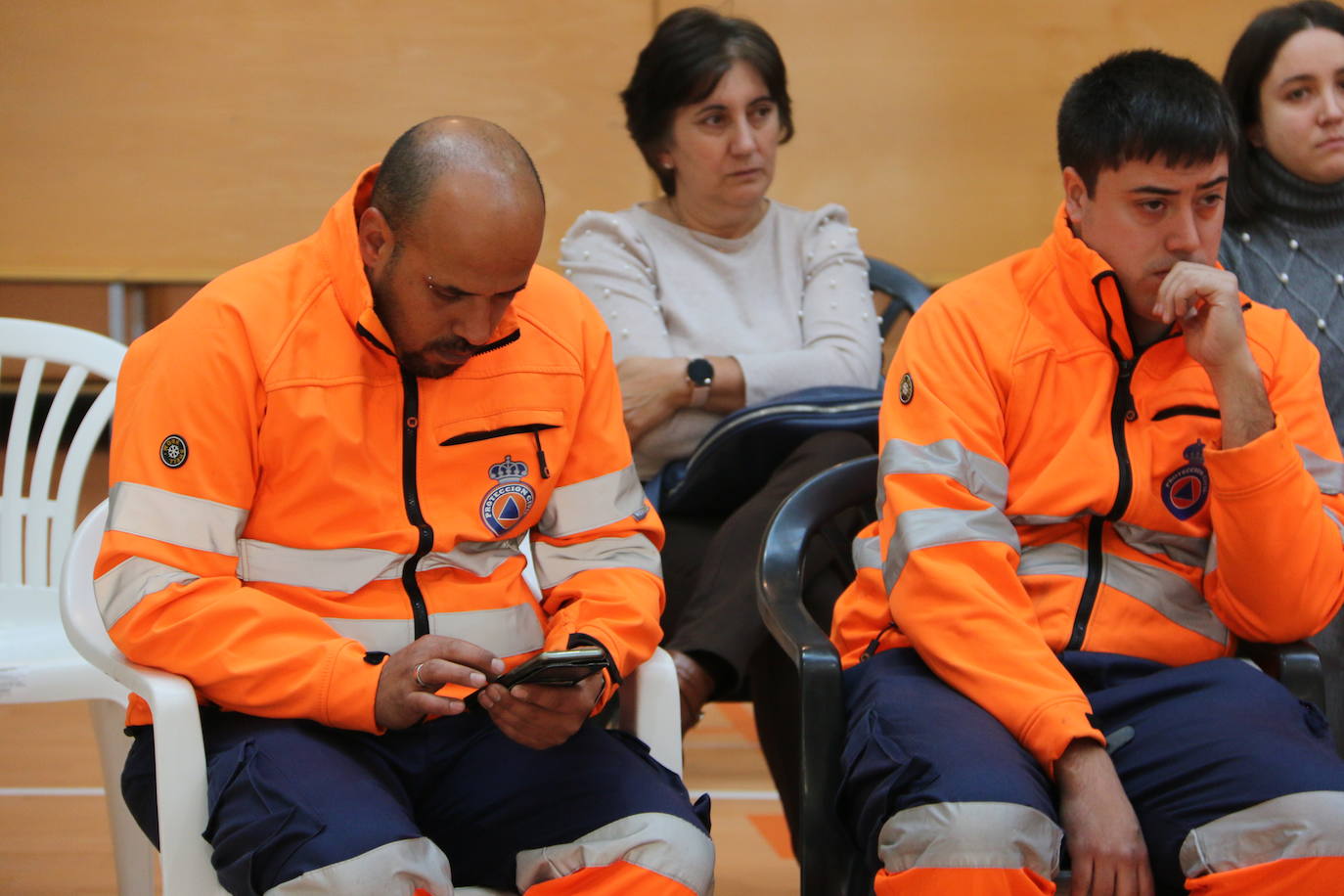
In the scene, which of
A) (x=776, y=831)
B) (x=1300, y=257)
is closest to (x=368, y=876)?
(x=776, y=831)

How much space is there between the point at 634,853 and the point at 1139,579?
73 cm

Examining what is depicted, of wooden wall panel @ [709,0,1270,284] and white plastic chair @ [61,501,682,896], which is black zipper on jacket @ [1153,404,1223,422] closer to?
white plastic chair @ [61,501,682,896]

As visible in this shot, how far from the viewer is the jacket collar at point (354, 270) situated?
1.59 meters

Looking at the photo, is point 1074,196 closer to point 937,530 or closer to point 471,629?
point 937,530

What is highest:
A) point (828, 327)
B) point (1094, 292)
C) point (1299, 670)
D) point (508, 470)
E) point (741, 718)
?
point (1094, 292)

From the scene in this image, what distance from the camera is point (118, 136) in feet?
12.9

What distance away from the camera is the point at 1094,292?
1809 millimetres

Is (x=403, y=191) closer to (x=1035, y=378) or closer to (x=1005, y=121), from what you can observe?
(x=1035, y=378)

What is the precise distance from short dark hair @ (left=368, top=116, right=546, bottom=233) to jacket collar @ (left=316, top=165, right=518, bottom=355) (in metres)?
0.04

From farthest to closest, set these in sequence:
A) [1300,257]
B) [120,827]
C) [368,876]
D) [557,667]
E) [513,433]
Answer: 1. [1300,257]
2. [120,827]
3. [513,433]
4. [557,667]
5. [368,876]

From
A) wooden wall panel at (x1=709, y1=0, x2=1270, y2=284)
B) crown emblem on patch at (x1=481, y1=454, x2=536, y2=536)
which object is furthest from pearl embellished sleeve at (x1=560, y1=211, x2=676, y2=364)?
wooden wall panel at (x1=709, y1=0, x2=1270, y2=284)

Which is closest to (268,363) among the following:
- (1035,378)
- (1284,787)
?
(1035,378)

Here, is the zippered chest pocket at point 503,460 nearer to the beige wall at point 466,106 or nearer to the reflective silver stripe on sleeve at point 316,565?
the reflective silver stripe on sleeve at point 316,565

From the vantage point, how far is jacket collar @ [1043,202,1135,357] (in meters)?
1.80
